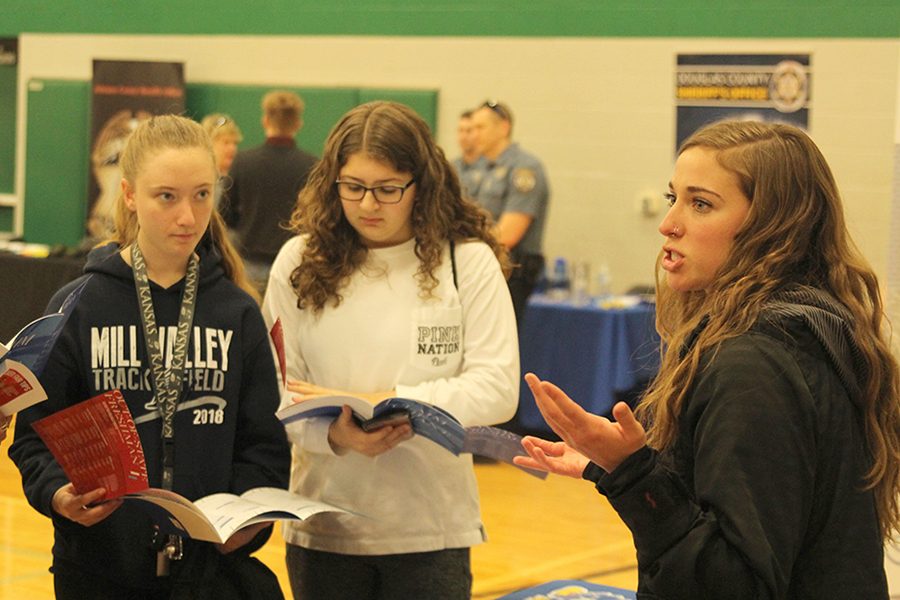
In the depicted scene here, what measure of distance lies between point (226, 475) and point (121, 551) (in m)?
0.24

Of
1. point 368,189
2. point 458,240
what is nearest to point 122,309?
point 368,189

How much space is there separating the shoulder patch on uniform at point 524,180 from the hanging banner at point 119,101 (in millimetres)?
4137

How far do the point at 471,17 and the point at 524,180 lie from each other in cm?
253

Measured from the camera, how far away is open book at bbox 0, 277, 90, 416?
2117 millimetres

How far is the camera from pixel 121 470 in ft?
7.08

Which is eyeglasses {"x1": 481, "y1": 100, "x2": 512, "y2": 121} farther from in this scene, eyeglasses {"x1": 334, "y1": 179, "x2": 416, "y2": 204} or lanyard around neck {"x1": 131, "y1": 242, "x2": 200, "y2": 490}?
lanyard around neck {"x1": 131, "y1": 242, "x2": 200, "y2": 490}

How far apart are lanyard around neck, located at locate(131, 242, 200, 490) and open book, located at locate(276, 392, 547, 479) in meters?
0.20

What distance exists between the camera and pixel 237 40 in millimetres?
10727

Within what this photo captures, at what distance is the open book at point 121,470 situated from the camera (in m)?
2.12

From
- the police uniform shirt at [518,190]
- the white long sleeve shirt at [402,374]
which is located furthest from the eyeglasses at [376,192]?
the police uniform shirt at [518,190]

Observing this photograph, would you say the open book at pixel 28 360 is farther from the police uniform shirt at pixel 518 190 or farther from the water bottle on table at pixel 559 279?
the water bottle on table at pixel 559 279

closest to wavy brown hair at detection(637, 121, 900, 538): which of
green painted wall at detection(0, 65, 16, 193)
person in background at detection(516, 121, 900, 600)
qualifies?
person in background at detection(516, 121, 900, 600)

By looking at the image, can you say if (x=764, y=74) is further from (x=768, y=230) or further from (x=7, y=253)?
(x=768, y=230)

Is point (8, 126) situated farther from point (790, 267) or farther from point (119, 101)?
point (790, 267)
